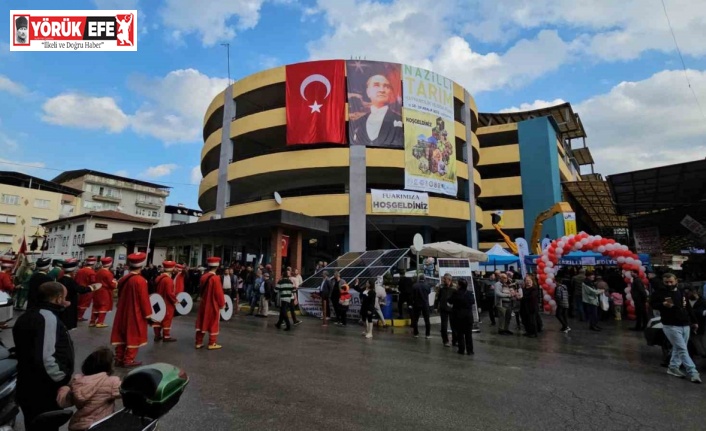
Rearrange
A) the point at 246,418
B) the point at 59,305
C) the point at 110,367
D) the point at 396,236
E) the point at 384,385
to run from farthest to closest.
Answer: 1. the point at 396,236
2. the point at 384,385
3. the point at 246,418
4. the point at 59,305
5. the point at 110,367

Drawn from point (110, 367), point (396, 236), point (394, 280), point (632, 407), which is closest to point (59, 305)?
point (110, 367)

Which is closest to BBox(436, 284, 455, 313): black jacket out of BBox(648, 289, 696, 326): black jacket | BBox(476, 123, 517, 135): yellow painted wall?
BBox(648, 289, 696, 326): black jacket

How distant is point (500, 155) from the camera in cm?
3797

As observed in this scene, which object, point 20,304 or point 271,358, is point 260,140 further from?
point 271,358

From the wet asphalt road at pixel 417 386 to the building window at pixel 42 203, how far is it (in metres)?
65.0

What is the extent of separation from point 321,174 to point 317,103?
4.71 m

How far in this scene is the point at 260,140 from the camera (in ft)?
101

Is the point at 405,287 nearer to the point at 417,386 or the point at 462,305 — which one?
the point at 462,305

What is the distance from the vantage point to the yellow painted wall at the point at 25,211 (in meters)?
57.1

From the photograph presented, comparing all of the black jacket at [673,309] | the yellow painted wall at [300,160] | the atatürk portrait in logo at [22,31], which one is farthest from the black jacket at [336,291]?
the atatürk portrait in logo at [22,31]

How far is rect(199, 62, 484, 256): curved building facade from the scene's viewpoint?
82.9ft

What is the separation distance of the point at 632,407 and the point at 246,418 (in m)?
5.06

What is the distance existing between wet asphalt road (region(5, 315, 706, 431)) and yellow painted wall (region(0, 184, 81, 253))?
6282cm

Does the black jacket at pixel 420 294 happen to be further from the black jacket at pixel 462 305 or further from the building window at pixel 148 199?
the building window at pixel 148 199
